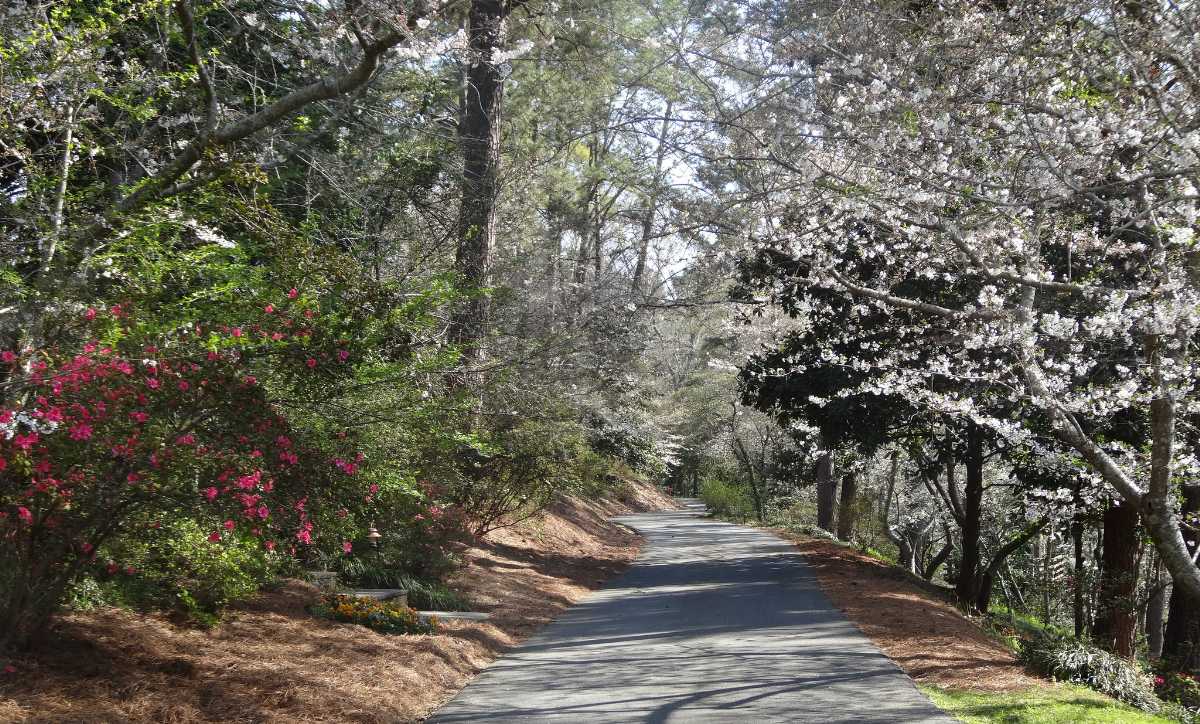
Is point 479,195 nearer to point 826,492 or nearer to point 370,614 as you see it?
point 370,614

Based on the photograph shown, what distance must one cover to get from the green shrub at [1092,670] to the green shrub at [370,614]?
19.8 ft

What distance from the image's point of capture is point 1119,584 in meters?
12.9

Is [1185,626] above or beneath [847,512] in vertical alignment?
beneath

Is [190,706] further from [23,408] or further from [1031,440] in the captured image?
[1031,440]

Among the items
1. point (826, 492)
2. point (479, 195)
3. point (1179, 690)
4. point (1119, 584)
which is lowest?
point (1179, 690)

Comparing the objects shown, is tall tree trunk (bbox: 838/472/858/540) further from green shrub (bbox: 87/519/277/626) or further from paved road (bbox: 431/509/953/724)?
green shrub (bbox: 87/519/277/626)

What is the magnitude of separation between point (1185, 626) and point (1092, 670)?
6420 millimetres

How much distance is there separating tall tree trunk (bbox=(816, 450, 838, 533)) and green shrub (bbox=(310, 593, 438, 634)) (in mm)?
18966

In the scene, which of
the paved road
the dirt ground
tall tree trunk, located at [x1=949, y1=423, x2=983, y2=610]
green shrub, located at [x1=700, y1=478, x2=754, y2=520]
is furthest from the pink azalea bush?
green shrub, located at [x1=700, y1=478, x2=754, y2=520]

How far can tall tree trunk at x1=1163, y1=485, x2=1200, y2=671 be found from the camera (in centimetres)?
1212

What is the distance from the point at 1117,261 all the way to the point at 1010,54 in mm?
5764

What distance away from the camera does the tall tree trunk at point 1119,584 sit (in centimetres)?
1284

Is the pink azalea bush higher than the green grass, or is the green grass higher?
the pink azalea bush

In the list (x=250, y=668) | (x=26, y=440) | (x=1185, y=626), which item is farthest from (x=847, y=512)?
(x=26, y=440)
